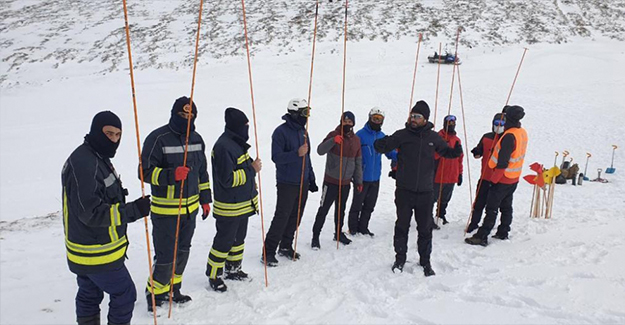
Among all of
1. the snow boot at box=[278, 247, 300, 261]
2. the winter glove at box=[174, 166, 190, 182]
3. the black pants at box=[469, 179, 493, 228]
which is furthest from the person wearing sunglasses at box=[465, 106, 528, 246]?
the winter glove at box=[174, 166, 190, 182]

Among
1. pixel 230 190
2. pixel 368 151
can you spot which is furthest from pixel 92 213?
pixel 368 151

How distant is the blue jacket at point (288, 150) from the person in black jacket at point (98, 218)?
2.00 meters

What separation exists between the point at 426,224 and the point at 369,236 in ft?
5.29

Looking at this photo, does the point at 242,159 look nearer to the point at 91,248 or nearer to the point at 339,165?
the point at 339,165

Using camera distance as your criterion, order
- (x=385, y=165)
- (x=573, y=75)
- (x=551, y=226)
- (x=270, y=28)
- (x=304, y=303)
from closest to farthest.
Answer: (x=304, y=303) < (x=551, y=226) < (x=385, y=165) < (x=573, y=75) < (x=270, y=28)

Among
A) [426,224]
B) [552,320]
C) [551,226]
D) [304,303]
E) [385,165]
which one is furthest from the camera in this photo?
[385,165]

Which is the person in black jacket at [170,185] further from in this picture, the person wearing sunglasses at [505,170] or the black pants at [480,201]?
the black pants at [480,201]

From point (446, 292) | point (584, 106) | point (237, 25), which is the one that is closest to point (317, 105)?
point (584, 106)

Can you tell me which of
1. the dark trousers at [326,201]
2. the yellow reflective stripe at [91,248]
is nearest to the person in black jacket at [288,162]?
the dark trousers at [326,201]

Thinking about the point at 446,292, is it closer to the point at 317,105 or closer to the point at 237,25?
the point at 317,105

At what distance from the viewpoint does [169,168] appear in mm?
3771

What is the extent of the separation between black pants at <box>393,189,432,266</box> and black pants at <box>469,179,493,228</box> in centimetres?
153

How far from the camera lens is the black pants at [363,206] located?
601cm

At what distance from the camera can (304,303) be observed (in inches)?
159
